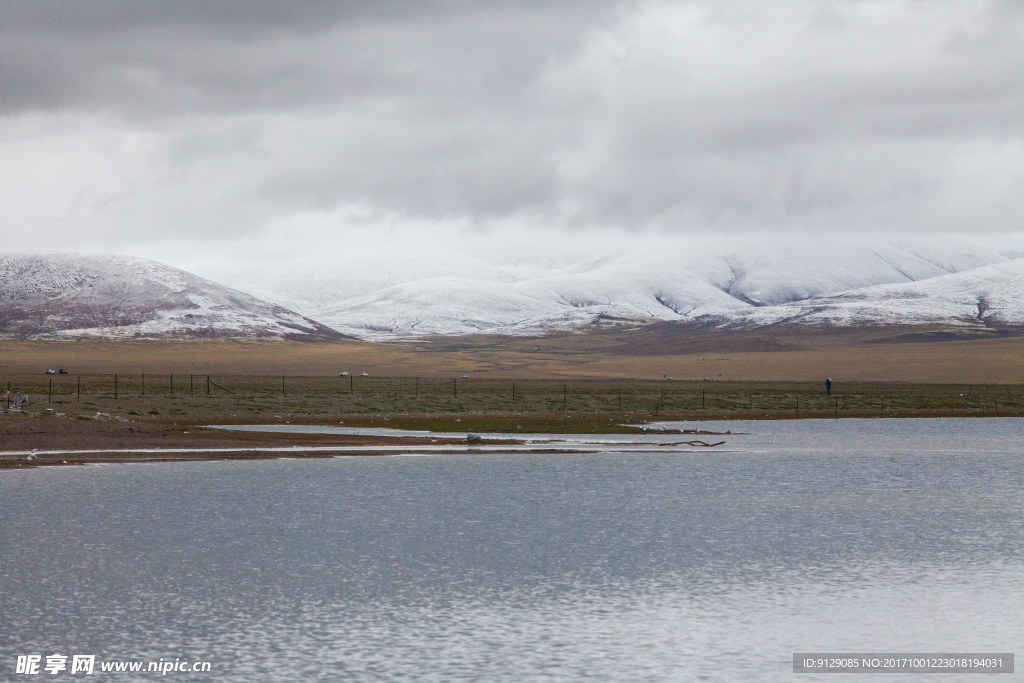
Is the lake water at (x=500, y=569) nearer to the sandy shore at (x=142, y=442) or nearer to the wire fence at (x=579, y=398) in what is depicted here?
the sandy shore at (x=142, y=442)

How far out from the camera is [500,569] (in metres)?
28.5

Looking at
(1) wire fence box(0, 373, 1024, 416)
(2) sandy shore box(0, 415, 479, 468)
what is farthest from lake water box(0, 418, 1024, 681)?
(1) wire fence box(0, 373, 1024, 416)

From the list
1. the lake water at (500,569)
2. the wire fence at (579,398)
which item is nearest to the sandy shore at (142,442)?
the lake water at (500,569)

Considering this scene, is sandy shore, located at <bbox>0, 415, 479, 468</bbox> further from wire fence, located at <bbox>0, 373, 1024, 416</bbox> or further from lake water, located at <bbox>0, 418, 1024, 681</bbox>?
wire fence, located at <bbox>0, 373, 1024, 416</bbox>

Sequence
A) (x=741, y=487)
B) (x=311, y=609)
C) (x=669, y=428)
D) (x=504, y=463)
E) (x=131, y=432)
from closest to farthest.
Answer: (x=311, y=609)
(x=741, y=487)
(x=504, y=463)
(x=131, y=432)
(x=669, y=428)

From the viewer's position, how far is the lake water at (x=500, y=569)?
69.2ft

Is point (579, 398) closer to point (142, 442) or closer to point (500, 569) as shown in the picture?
point (142, 442)

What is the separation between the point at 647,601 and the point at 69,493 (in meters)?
23.3

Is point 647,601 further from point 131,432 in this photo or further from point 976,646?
point 131,432

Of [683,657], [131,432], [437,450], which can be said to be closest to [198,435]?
[131,432]

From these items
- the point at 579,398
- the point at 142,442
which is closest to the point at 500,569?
the point at 142,442

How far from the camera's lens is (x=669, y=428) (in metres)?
79.4

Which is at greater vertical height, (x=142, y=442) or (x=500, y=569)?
(x=142, y=442)

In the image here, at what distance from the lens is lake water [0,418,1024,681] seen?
2108cm
